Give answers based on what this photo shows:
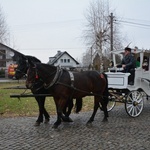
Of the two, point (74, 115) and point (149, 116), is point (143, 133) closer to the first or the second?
point (149, 116)

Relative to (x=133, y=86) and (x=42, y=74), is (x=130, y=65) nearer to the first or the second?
(x=133, y=86)

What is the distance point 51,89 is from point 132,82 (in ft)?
11.3

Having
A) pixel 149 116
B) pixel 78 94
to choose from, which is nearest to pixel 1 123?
pixel 78 94

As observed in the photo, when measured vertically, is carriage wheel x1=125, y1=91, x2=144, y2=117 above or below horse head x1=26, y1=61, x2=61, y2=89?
below

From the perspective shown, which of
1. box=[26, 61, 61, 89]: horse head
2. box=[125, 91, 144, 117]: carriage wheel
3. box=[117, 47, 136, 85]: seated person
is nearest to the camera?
box=[26, 61, 61, 89]: horse head

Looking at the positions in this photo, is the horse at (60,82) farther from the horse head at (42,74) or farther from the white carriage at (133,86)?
the white carriage at (133,86)

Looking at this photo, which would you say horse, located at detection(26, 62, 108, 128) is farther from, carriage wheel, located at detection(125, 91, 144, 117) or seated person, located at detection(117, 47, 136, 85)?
seated person, located at detection(117, 47, 136, 85)

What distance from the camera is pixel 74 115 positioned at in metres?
10.4

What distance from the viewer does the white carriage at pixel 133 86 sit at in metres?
9.98

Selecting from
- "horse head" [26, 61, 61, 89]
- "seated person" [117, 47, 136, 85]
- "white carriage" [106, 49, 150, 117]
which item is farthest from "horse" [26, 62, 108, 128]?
"seated person" [117, 47, 136, 85]

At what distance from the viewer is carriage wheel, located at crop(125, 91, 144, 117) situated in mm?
9891

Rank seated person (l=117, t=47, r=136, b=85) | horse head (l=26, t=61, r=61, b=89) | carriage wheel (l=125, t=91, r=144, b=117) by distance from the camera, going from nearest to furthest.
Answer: horse head (l=26, t=61, r=61, b=89), carriage wheel (l=125, t=91, r=144, b=117), seated person (l=117, t=47, r=136, b=85)

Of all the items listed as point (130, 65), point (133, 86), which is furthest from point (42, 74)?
point (133, 86)

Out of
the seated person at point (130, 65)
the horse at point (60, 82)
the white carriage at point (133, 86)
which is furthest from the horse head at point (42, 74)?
the seated person at point (130, 65)
